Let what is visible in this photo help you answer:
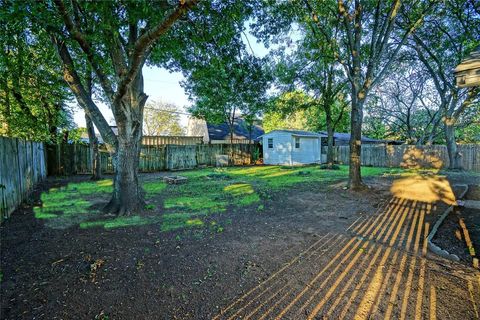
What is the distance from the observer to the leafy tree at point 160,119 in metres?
35.5

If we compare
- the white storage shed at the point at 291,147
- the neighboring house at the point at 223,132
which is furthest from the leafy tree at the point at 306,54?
the neighboring house at the point at 223,132

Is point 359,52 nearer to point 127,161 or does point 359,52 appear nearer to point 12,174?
point 127,161

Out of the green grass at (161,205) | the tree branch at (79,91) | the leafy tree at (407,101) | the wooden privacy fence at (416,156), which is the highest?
the leafy tree at (407,101)

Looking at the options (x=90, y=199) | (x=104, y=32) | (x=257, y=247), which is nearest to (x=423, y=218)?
(x=257, y=247)

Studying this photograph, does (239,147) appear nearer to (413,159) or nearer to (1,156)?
(413,159)

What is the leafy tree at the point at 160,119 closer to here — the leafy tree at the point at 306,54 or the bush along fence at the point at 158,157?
the bush along fence at the point at 158,157

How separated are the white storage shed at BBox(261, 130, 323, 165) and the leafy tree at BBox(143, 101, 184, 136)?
20229 mm

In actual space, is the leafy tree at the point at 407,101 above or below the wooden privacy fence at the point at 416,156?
above

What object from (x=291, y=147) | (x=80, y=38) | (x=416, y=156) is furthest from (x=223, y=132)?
(x=80, y=38)

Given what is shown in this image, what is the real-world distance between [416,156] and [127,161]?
1834 centimetres

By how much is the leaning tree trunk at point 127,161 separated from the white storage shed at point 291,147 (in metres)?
15.2

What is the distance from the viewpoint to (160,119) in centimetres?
3672

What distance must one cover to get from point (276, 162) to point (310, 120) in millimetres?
14234

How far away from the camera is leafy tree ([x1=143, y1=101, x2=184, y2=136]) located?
35469 mm
